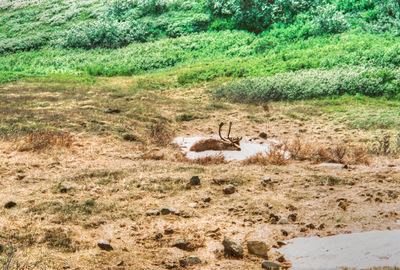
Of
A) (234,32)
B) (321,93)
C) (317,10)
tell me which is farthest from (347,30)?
(321,93)

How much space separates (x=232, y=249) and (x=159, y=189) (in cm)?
231

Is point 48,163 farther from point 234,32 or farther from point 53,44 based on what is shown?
point 53,44

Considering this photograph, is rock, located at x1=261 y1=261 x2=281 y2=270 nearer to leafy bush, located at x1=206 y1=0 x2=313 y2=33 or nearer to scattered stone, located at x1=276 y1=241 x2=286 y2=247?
scattered stone, located at x1=276 y1=241 x2=286 y2=247

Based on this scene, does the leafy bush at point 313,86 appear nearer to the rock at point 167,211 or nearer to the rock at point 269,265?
the rock at point 167,211

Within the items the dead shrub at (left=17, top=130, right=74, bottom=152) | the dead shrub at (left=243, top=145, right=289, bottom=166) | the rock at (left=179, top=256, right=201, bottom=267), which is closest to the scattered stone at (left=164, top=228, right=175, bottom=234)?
the rock at (left=179, top=256, right=201, bottom=267)

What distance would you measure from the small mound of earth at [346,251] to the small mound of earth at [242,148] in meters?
3.78

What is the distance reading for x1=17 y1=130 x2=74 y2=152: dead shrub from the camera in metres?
8.02

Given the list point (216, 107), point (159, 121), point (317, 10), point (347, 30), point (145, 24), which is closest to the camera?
point (159, 121)

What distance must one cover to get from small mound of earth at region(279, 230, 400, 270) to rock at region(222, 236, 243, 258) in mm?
444

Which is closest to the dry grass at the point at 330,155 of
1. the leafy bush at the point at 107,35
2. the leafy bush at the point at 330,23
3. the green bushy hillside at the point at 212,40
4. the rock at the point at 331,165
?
the rock at the point at 331,165

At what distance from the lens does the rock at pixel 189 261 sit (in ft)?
12.3

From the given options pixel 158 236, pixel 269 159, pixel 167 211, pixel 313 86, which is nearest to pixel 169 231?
pixel 158 236

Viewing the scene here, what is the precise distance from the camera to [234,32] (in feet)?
92.4

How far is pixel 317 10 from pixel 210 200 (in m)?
23.0
